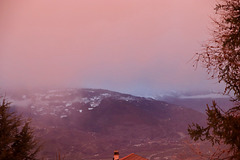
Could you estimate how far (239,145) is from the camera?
18.4ft

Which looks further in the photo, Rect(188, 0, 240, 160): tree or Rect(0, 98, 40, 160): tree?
Rect(0, 98, 40, 160): tree

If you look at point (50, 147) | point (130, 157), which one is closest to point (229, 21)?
point (130, 157)

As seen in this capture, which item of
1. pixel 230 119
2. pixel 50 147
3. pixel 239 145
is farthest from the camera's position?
pixel 50 147

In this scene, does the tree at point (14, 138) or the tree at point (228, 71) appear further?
the tree at point (14, 138)

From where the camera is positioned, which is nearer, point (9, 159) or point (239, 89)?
point (239, 89)

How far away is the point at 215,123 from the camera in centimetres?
615

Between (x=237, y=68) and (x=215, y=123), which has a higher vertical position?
(x=237, y=68)

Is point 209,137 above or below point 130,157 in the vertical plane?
above

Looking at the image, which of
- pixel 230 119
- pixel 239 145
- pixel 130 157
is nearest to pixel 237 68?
pixel 230 119

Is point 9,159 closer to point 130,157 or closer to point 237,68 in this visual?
point 130,157

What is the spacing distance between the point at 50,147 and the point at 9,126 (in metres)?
201

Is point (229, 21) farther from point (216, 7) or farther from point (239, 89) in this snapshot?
point (239, 89)

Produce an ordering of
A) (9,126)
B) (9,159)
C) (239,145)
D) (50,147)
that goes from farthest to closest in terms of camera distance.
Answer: (50,147)
(9,126)
(9,159)
(239,145)

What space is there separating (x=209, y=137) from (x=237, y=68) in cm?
192
